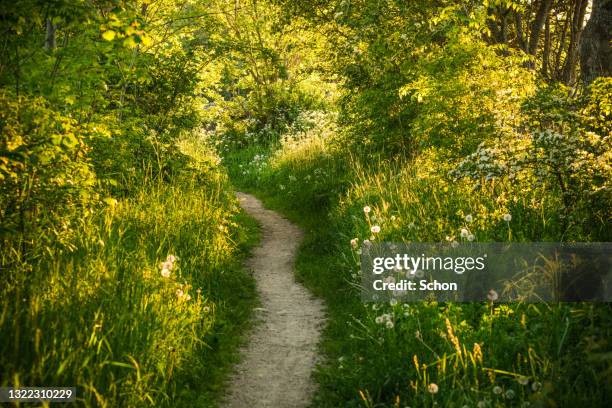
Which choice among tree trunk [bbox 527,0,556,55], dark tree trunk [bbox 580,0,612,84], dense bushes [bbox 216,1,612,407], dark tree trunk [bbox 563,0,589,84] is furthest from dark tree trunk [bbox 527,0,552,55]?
dark tree trunk [bbox 580,0,612,84]

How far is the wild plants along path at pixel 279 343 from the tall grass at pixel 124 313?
239 mm

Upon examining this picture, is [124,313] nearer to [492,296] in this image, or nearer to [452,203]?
[492,296]

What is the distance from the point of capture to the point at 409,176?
30.2 feet

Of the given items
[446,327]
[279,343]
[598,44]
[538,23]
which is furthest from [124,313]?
[538,23]

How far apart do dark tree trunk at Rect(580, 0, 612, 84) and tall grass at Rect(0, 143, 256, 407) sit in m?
6.04

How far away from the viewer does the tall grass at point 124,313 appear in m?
3.78

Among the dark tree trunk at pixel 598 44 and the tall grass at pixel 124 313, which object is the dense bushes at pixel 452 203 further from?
the tall grass at pixel 124 313

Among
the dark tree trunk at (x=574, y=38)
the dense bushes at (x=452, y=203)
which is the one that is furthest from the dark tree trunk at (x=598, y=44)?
the dark tree trunk at (x=574, y=38)

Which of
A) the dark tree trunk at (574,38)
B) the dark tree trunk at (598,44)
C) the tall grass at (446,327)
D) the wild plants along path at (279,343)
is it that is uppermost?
the dark tree trunk at (574,38)

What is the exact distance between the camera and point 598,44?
7.66 metres

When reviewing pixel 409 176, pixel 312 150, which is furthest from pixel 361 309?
pixel 312 150

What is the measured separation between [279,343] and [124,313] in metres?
2.10

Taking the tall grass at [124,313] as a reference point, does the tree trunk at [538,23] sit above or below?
above

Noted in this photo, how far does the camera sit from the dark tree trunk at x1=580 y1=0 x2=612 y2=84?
24.8 ft
